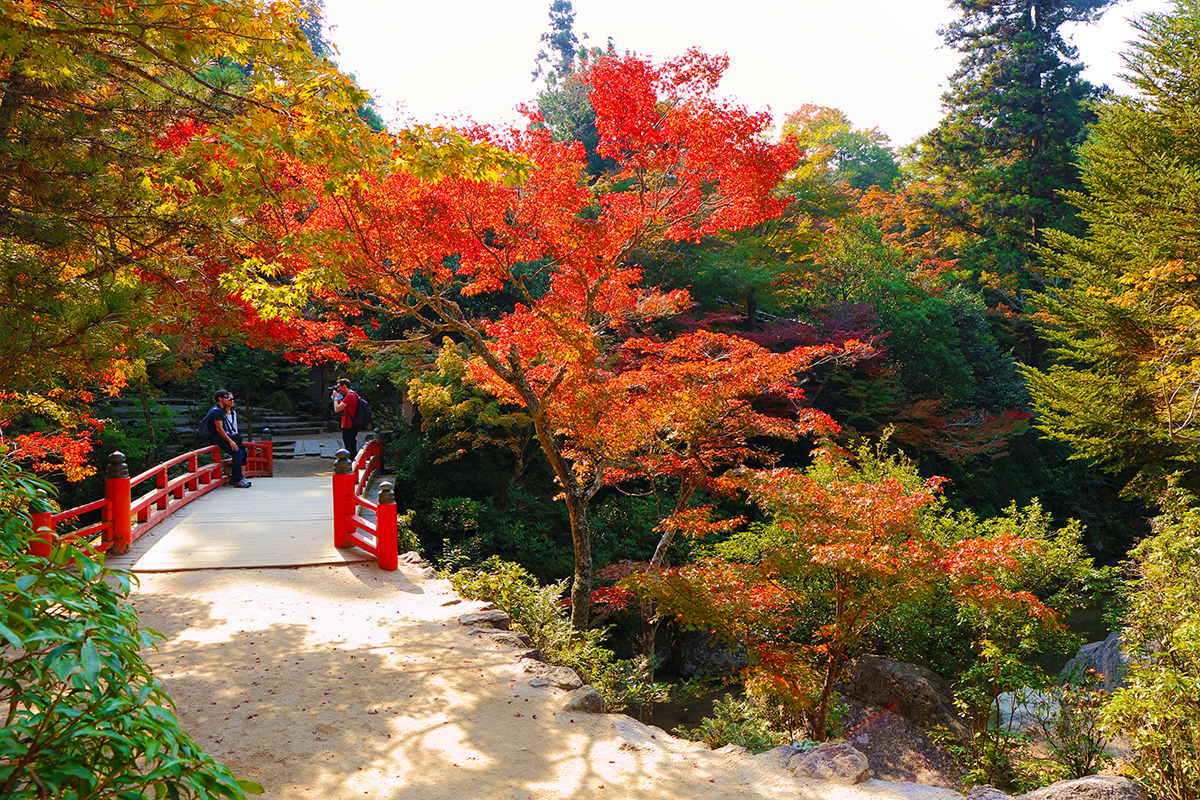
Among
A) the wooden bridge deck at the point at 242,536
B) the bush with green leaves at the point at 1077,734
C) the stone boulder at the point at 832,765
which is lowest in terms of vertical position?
the bush with green leaves at the point at 1077,734

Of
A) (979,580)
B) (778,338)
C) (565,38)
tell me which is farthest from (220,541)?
(565,38)

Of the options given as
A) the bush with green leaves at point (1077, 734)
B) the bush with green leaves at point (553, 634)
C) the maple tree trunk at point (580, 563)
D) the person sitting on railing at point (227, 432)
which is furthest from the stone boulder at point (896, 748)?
the person sitting on railing at point (227, 432)

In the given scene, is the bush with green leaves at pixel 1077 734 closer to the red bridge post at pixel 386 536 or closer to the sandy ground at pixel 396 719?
the sandy ground at pixel 396 719

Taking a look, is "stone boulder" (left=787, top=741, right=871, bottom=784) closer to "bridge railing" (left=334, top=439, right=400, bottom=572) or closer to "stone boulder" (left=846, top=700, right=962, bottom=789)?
"stone boulder" (left=846, top=700, right=962, bottom=789)

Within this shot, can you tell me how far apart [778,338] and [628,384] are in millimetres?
6964

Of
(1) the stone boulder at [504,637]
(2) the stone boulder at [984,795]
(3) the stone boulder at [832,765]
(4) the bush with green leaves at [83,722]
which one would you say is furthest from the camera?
(1) the stone boulder at [504,637]

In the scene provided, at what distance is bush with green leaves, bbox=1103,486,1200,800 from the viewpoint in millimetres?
5047

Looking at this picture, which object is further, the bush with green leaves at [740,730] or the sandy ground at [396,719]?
the bush with green leaves at [740,730]

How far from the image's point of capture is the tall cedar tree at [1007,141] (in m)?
21.1

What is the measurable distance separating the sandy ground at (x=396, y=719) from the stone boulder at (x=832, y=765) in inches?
3.5

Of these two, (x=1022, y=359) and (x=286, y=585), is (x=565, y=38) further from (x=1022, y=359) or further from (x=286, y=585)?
(x=286, y=585)

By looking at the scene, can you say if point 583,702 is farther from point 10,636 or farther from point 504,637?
point 10,636

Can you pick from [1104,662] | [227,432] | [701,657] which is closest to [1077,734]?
[1104,662]

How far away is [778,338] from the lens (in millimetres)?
14812
